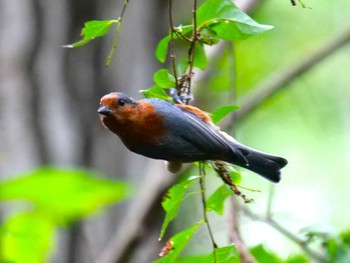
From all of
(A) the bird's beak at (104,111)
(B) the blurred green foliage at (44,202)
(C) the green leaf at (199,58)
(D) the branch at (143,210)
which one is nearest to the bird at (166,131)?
(A) the bird's beak at (104,111)

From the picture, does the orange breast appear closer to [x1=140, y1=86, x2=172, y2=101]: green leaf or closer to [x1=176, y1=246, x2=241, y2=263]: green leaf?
[x1=140, y1=86, x2=172, y2=101]: green leaf

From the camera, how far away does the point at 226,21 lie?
5.15 ft

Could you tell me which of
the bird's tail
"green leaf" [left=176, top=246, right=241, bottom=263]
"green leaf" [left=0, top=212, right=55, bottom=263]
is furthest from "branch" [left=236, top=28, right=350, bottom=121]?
"green leaf" [left=176, top=246, right=241, bottom=263]

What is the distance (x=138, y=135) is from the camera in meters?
1.67

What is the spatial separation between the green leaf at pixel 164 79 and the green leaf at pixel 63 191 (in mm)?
1021

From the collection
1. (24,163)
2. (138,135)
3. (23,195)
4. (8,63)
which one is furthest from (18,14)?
(138,135)

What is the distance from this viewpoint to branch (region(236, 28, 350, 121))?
3213mm

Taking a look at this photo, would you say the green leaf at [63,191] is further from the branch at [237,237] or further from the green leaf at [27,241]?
the branch at [237,237]

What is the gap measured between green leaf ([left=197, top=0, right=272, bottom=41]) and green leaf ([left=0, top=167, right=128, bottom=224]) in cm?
112

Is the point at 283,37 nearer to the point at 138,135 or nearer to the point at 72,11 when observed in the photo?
the point at 72,11

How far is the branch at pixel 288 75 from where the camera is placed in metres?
3.21

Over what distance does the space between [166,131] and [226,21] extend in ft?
0.94

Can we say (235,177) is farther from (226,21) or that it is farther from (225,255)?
(226,21)

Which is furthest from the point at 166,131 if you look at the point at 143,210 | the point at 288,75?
the point at 288,75
